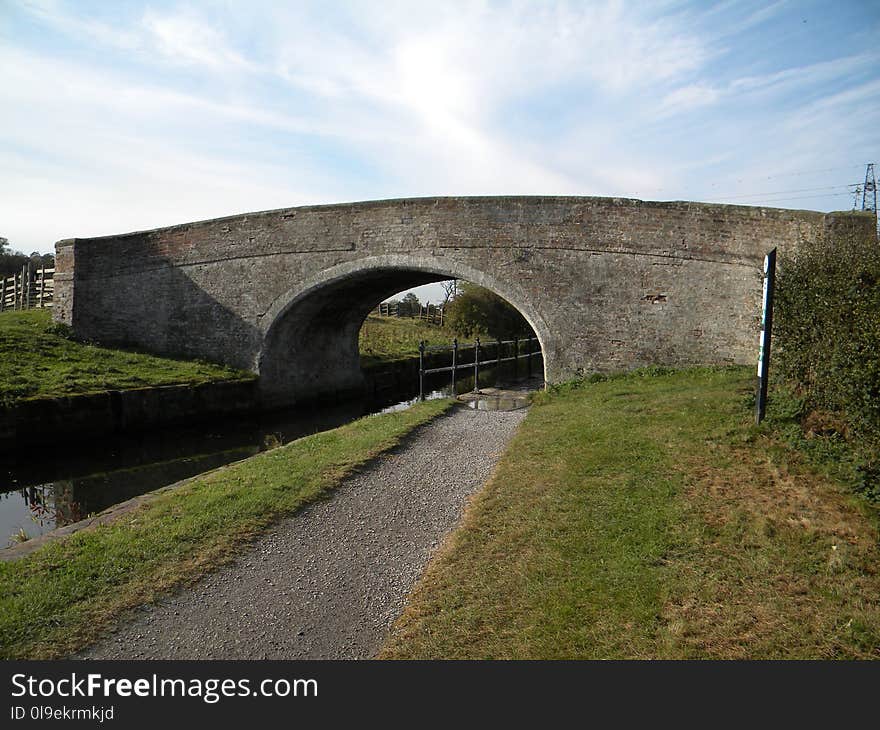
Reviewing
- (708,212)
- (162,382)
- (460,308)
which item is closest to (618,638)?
(708,212)

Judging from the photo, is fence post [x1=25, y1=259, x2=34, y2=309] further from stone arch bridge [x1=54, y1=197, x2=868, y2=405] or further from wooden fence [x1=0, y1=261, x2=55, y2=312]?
stone arch bridge [x1=54, y1=197, x2=868, y2=405]

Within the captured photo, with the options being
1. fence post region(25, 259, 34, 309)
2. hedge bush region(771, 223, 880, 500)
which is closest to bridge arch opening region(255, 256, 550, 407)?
hedge bush region(771, 223, 880, 500)

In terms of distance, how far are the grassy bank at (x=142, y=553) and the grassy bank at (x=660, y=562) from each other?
1.65m

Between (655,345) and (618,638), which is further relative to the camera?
(655,345)

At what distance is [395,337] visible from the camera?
25719 millimetres

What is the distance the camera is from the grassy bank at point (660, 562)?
2910mm

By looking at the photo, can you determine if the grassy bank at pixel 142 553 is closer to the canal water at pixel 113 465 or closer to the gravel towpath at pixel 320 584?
the gravel towpath at pixel 320 584

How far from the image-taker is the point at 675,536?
3.98 m

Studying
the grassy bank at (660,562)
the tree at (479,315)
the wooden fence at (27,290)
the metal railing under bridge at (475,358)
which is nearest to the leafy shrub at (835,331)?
the grassy bank at (660,562)

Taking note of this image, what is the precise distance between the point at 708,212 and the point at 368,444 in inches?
324

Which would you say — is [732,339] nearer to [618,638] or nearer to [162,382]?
[618,638]

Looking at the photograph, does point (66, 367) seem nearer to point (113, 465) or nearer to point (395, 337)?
point (113, 465)

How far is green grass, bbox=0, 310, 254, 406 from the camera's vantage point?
1069 centimetres

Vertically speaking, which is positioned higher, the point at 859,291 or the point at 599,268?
the point at 599,268
